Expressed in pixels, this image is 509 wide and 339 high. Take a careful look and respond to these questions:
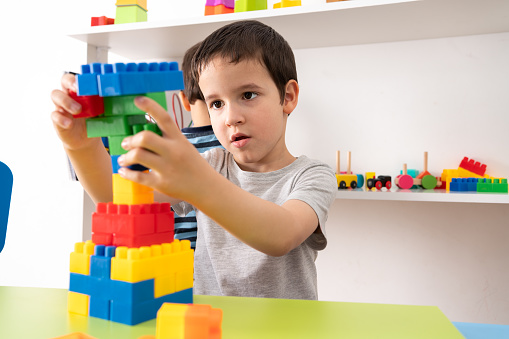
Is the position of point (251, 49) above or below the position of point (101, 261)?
above

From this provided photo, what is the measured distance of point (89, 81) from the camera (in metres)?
0.42

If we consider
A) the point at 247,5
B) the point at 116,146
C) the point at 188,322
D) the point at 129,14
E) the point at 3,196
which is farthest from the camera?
the point at 129,14

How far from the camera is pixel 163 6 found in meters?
1.63

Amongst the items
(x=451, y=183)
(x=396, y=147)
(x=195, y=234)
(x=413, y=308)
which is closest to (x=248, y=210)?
(x=413, y=308)

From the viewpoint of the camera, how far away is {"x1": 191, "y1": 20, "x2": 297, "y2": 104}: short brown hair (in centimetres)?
81

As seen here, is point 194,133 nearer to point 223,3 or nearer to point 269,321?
point 223,3

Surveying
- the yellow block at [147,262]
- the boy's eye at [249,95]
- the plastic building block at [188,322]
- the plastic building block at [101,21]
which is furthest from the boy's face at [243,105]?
the plastic building block at [101,21]

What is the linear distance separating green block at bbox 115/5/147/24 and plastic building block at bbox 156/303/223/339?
1155mm

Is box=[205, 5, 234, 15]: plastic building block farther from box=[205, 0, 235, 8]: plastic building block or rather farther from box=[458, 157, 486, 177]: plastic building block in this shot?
box=[458, 157, 486, 177]: plastic building block

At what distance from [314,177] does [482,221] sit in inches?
29.9

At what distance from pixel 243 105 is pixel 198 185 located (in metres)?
0.38

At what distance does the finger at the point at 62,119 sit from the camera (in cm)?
52

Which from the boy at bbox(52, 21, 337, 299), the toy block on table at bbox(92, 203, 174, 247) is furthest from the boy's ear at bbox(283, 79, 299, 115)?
the toy block on table at bbox(92, 203, 174, 247)

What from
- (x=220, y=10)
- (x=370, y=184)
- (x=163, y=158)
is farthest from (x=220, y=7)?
(x=163, y=158)
